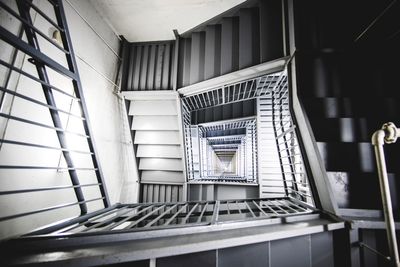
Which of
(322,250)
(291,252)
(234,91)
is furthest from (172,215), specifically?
(234,91)

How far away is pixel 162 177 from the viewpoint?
3711mm

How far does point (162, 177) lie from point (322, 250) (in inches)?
117

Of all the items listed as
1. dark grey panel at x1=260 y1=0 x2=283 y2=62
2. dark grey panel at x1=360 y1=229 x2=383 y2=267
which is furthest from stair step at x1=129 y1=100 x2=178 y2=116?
dark grey panel at x1=360 y1=229 x2=383 y2=267

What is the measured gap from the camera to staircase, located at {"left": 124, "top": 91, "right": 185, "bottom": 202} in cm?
329

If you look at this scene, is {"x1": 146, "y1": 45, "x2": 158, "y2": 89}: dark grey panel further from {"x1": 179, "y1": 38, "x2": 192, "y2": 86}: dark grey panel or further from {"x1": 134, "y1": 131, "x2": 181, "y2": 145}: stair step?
{"x1": 134, "y1": 131, "x2": 181, "y2": 145}: stair step

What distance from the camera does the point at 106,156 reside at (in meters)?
2.95

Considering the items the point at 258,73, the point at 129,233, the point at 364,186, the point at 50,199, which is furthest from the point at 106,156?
the point at 364,186

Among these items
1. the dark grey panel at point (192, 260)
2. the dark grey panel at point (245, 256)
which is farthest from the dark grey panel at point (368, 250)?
the dark grey panel at point (192, 260)

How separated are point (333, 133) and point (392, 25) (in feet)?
4.42

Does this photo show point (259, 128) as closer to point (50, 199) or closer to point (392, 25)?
point (392, 25)

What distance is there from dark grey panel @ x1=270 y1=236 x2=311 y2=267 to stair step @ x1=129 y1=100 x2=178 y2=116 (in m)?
2.59

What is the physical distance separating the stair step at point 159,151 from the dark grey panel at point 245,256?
2.51 m

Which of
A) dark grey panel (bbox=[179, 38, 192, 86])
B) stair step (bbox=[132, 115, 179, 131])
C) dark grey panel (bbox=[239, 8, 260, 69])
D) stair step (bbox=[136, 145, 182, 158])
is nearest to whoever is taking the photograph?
dark grey panel (bbox=[239, 8, 260, 69])

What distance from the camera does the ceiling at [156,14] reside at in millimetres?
2615
